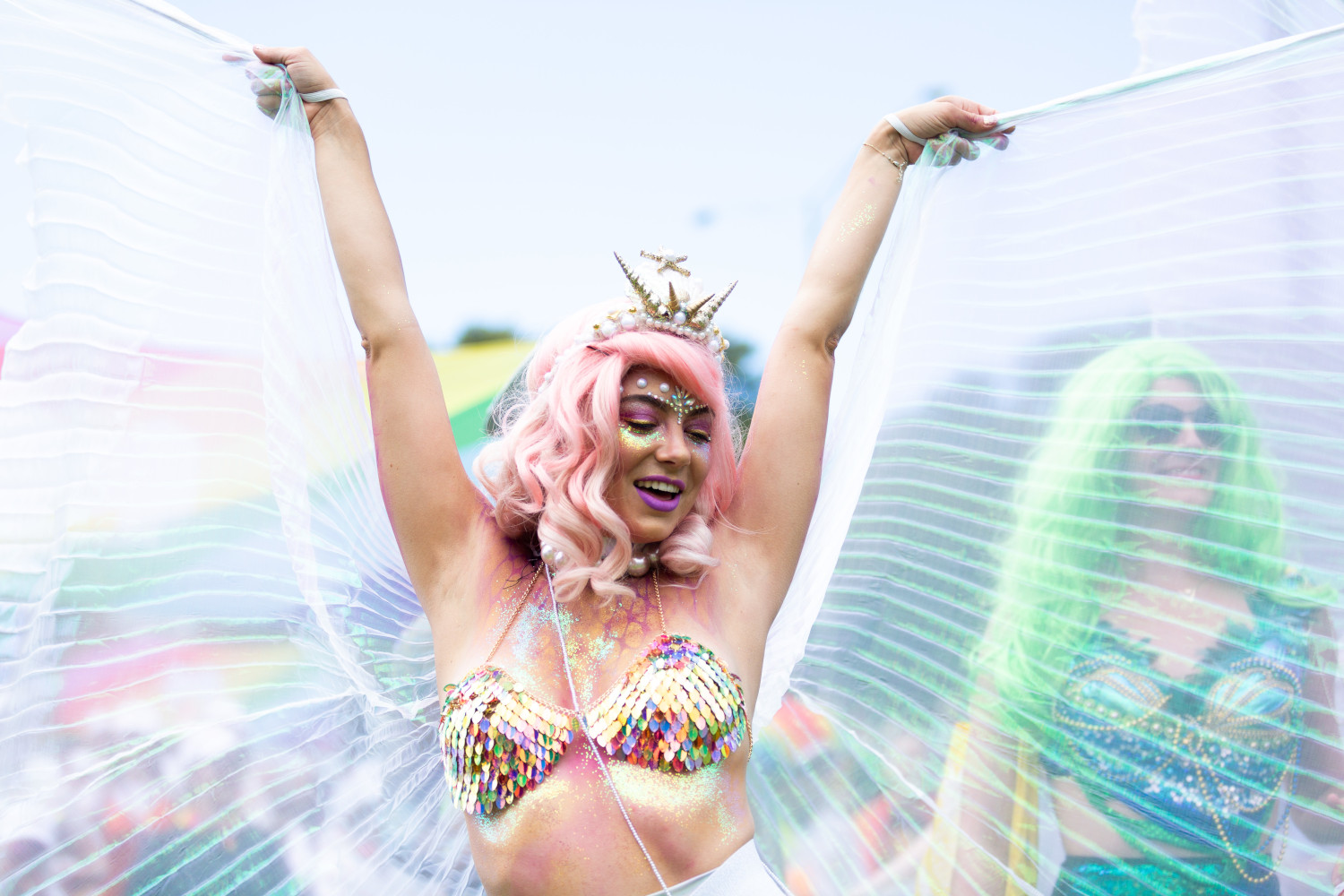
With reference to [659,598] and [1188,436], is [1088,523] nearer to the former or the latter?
[1188,436]

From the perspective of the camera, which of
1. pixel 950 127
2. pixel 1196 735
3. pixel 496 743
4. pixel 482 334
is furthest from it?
pixel 482 334

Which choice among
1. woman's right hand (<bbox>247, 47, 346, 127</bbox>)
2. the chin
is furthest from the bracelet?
woman's right hand (<bbox>247, 47, 346, 127</bbox>)

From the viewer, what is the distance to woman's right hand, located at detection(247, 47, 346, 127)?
6.33 ft

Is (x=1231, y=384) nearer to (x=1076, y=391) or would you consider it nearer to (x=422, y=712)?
(x=1076, y=391)

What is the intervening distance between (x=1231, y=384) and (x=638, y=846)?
1324 millimetres

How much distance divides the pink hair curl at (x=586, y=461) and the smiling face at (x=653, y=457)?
2cm

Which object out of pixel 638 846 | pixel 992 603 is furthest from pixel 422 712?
pixel 992 603

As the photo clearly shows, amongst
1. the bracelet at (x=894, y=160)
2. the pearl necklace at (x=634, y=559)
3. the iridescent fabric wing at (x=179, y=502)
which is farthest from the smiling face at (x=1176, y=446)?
the iridescent fabric wing at (x=179, y=502)

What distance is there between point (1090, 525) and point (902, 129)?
93cm

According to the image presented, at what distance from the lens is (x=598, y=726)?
179 cm

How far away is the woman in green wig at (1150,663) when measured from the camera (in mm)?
1737

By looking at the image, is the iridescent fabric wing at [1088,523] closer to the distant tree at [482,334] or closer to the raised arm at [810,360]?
the raised arm at [810,360]

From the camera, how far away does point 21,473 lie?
5.55 feet

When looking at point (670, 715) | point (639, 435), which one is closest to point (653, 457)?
point (639, 435)
